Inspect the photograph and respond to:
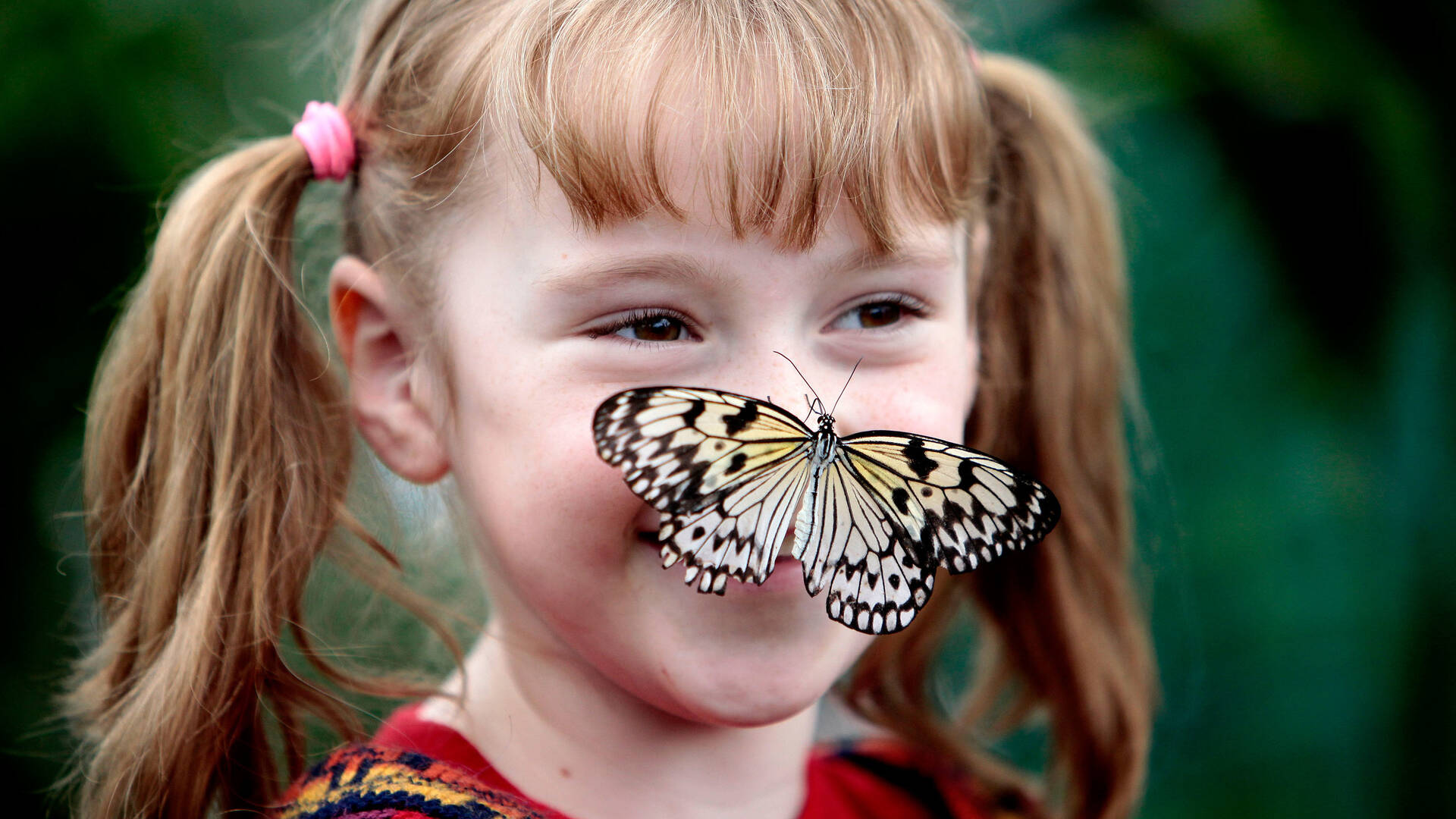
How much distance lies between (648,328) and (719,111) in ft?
0.66

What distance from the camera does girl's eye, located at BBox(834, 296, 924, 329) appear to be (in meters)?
1.08

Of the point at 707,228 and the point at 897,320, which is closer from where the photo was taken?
the point at 707,228

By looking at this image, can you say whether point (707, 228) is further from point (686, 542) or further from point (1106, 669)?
point (1106, 669)

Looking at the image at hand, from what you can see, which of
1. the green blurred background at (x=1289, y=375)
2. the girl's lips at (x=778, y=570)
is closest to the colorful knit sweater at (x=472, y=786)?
the girl's lips at (x=778, y=570)

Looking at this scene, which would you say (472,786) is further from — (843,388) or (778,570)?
(843,388)

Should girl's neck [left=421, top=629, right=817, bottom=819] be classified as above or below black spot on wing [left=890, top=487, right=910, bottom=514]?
below

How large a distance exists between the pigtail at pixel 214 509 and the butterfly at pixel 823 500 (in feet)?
1.53

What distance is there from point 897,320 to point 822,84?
25cm

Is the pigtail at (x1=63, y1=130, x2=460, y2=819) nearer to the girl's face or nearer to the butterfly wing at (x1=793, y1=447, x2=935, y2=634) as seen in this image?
the girl's face

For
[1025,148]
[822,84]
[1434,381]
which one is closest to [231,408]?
[822,84]

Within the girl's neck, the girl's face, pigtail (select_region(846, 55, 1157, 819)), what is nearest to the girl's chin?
the girl's face

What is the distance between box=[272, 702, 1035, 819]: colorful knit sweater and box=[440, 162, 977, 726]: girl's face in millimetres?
172

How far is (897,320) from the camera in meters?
1.12

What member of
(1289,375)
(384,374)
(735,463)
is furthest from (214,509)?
(1289,375)
